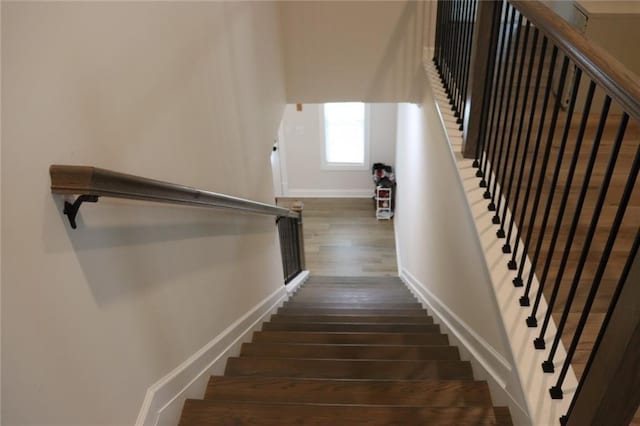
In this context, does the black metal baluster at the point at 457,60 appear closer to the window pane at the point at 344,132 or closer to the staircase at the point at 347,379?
the staircase at the point at 347,379

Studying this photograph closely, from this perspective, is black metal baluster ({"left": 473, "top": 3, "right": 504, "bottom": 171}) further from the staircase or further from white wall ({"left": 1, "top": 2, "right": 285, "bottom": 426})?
white wall ({"left": 1, "top": 2, "right": 285, "bottom": 426})

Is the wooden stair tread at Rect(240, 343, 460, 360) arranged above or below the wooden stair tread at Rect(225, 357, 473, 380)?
below

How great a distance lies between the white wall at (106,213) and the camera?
0.86 m

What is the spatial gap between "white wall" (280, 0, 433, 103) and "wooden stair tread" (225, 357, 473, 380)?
2679mm

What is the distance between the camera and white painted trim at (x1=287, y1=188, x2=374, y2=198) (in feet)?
27.6

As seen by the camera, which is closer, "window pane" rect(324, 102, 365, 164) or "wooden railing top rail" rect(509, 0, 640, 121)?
"wooden railing top rail" rect(509, 0, 640, 121)

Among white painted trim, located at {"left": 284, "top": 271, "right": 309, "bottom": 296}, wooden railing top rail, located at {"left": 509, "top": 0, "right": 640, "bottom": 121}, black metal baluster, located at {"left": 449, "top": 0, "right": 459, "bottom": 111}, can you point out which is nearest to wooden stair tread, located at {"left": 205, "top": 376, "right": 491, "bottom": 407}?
wooden railing top rail, located at {"left": 509, "top": 0, "right": 640, "bottom": 121}

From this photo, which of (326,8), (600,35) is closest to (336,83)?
(326,8)

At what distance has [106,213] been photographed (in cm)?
114

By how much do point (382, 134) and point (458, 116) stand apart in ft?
17.6

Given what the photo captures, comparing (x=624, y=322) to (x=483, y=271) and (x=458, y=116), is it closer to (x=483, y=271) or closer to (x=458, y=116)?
(x=483, y=271)

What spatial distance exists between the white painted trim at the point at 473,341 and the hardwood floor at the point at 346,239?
2926mm

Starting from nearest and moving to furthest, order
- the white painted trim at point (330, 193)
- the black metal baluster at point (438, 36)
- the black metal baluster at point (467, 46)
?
the black metal baluster at point (467, 46) < the black metal baluster at point (438, 36) < the white painted trim at point (330, 193)

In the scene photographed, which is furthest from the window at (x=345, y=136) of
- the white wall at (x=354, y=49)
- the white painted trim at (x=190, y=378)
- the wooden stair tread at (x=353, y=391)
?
the wooden stair tread at (x=353, y=391)
